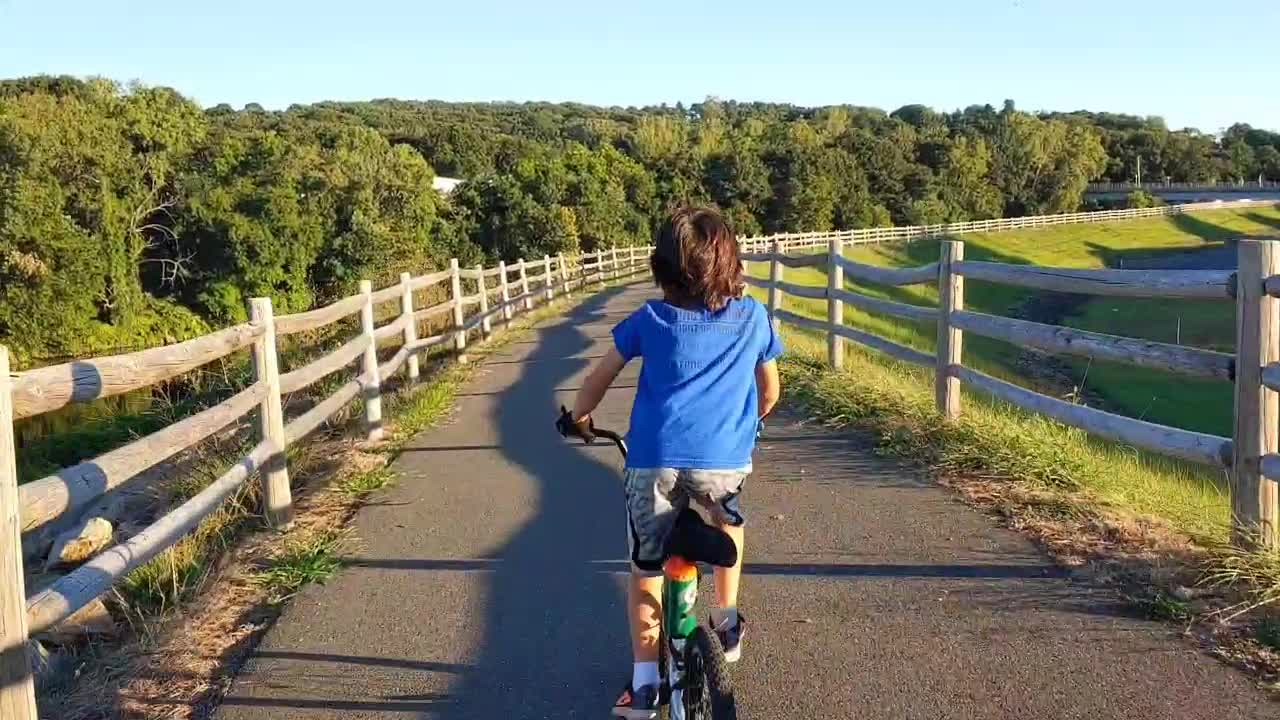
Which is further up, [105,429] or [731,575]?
[731,575]

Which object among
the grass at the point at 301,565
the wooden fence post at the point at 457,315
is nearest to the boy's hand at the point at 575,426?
the grass at the point at 301,565

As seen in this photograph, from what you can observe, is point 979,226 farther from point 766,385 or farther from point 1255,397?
point 766,385

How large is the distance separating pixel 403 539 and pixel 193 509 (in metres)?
1.26

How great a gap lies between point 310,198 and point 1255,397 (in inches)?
1852

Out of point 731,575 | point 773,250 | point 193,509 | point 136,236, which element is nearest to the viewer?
point 731,575

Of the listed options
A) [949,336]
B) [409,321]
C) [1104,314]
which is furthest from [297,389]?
[1104,314]

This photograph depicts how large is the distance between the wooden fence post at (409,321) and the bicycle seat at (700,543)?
29.4 ft

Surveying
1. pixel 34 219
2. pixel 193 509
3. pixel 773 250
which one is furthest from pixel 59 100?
pixel 193 509

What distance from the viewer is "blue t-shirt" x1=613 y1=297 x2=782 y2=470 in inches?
133

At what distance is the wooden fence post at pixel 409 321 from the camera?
39.3 ft

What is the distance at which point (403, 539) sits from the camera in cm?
626

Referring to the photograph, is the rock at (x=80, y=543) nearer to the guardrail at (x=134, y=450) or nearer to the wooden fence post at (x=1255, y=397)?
the guardrail at (x=134, y=450)

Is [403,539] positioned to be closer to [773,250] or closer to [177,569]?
[177,569]

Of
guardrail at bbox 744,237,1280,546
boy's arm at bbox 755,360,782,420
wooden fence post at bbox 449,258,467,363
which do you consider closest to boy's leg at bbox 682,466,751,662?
boy's arm at bbox 755,360,782,420
